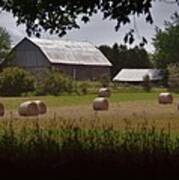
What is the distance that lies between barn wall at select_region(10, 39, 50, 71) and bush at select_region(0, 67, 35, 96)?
34.4m

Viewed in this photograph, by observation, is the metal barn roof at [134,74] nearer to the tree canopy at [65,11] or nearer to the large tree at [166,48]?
the large tree at [166,48]

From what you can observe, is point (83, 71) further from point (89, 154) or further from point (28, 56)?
point (89, 154)

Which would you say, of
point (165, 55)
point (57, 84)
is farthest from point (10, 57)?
point (57, 84)

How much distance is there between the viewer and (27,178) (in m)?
7.87

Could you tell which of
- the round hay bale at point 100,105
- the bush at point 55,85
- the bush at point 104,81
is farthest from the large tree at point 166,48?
the round hay bale at point 100,105

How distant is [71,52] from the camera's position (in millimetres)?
116312

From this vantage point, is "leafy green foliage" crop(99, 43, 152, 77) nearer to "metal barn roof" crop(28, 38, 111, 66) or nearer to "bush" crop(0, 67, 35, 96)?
"metal barn roof" crop(28, 38, 111, 66)

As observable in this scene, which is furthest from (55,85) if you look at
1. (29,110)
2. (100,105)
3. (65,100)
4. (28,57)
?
(28,57)

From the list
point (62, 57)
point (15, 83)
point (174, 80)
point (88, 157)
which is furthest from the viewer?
point (62, 57)

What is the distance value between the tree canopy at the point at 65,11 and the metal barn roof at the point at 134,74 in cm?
11502

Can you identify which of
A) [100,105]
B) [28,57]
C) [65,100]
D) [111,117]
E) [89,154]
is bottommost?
[65,100]

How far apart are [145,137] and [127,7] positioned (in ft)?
7.05

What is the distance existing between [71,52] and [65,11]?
103701 mm

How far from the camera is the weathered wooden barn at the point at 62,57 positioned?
112938mm
